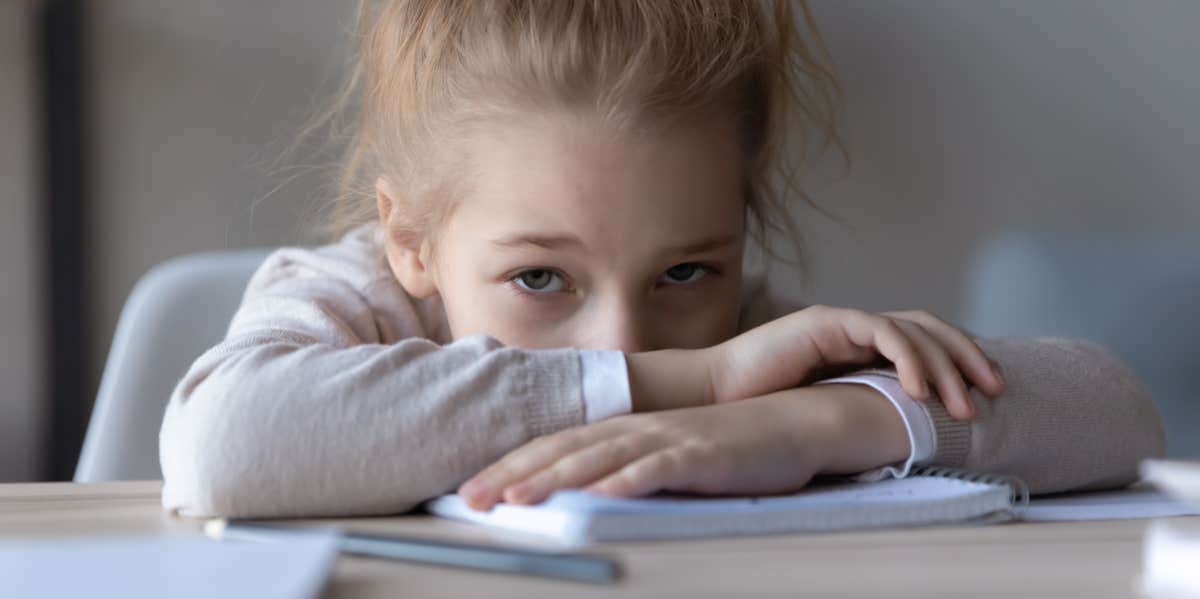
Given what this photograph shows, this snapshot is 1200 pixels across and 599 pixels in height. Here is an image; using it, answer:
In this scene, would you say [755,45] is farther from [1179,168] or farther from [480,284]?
[1179,168]

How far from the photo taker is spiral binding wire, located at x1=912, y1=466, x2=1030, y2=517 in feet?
2.02

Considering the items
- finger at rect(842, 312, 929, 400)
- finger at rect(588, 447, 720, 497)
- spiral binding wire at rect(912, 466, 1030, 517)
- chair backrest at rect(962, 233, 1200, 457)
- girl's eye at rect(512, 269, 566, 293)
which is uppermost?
girl's eye at rect(512, 269, 566, 293)

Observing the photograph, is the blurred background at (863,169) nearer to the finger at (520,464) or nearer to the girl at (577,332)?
the girl at (577,332)

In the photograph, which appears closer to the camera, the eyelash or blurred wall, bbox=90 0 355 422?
the eyelash

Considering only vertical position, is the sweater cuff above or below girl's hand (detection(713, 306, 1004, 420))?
below

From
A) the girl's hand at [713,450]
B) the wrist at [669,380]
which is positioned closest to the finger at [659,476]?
the girl's hand at [713,450]

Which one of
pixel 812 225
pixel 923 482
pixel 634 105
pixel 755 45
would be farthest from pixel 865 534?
pixel 812 225

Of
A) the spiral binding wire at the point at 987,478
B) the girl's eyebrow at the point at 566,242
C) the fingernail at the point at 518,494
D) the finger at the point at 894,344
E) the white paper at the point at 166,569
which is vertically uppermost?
the girl's eyebrow at the point at 566,242

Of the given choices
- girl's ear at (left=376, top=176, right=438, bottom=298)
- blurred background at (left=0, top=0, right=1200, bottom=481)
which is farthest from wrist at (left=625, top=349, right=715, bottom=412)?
blurred background at (left=0, top=0, right=1200, bottom=481)

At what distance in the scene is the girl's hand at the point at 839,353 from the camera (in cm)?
73

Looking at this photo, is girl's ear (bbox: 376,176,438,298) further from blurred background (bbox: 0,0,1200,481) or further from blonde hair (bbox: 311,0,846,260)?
blurred background (bbox: 0,0,1200,481)

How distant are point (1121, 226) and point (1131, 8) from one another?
0.40 meters

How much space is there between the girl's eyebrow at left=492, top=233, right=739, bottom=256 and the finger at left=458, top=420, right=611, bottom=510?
265 mm

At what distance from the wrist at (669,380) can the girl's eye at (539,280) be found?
184 millimetres
